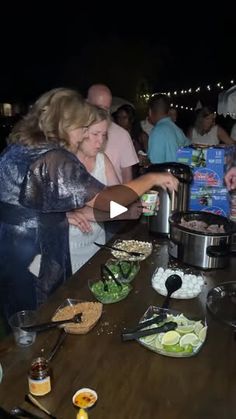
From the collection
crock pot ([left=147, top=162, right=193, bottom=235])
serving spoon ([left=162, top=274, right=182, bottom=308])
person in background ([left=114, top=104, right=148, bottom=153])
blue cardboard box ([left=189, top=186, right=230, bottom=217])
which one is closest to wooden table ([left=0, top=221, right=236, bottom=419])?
serving spoon ([left=162, top=274, right=182, bottom=308])

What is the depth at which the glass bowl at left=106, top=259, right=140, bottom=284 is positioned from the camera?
175 cm

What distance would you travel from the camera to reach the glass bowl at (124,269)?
1749 mm

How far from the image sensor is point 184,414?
1.03m

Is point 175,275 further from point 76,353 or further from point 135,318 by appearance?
point 76,353

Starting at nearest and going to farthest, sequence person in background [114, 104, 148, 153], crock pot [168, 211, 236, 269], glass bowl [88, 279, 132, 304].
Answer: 1. glass bowl [88, 279, 132, 304]
2. crock pot [168, 211, 236, 269]
3. person in background [114, 104, 148, 153]

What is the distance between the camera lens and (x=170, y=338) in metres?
1.28

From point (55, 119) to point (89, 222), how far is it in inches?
24.8

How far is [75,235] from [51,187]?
0.47m

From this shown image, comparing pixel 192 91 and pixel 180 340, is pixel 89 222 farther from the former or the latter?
pixel 192 91

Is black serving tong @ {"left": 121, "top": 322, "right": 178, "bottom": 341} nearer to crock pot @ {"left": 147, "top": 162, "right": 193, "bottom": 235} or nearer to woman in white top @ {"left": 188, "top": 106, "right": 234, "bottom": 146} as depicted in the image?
A: crock pot @ {"left": 147, "top": 162, "right": 193, "bottom": 235}

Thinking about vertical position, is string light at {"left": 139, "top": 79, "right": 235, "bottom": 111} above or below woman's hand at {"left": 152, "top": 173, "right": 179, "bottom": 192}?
above

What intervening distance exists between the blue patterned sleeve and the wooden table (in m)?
0.49

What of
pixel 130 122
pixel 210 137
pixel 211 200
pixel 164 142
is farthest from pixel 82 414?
pixel 210 137
